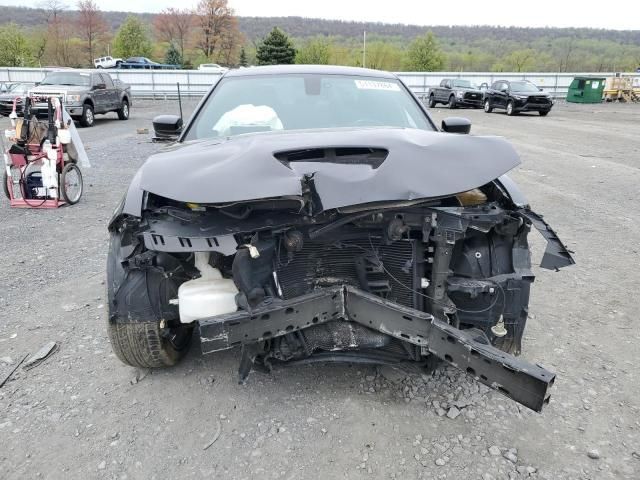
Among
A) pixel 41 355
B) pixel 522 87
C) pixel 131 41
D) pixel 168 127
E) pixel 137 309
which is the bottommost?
pixel 41 355

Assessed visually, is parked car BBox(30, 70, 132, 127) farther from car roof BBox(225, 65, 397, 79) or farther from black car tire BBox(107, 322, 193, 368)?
black car tire BBox(107, 322, 193, 368)

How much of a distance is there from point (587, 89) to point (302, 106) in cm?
2986

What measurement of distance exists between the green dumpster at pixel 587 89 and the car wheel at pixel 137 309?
102 ft

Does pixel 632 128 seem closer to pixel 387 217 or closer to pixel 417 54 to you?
pixel 387 217

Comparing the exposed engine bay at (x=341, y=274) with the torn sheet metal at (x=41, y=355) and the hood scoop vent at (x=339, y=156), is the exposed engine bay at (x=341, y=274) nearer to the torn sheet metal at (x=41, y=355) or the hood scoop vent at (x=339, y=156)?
the hood scoop vent at (x=339, y=156)

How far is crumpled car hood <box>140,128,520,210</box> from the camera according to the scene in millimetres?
2104

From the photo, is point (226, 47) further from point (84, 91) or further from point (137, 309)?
point (137, 309)

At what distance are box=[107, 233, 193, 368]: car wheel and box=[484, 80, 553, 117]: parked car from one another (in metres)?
21.6

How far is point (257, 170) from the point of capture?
86.1 inches

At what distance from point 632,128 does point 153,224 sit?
1821 centimetres

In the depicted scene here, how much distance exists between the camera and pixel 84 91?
15711mm

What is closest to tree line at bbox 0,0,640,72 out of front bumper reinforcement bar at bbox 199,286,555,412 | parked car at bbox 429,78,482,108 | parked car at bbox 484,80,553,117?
parked car at bbox 429,78,482,108

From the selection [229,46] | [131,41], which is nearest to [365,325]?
[131,41]

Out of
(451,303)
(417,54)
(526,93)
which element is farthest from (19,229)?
(417,54)
